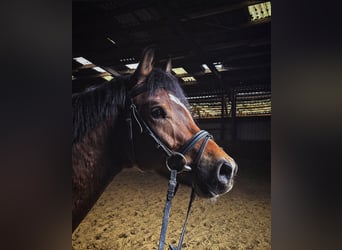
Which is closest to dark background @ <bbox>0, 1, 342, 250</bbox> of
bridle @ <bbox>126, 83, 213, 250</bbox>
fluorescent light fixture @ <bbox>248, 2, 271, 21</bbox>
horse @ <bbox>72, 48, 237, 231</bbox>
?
fluorescent light fixture @ <bbox>248, 2, 271, 21</bbox>

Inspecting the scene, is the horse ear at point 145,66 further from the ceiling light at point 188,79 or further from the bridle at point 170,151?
the ceiling light at point 188,79

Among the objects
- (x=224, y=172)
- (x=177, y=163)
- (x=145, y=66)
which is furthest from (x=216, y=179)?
(x=145, y=66)

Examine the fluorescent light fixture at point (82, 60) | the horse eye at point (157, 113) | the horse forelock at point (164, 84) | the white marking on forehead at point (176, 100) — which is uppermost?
the fluorescent light fixture at point (82, 60)

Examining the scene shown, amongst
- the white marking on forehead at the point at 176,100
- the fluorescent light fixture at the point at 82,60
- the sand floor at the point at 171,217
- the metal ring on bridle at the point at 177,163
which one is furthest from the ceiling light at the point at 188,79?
the fluorescent light fixture at the point at 82,60

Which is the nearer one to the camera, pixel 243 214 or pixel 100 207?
pixel 243 214

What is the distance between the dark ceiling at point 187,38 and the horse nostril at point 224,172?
41 cm

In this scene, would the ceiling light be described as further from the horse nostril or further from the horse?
the horse nostril

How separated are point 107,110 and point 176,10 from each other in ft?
2.24

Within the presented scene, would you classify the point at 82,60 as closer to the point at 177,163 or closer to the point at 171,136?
the point at 171,136
